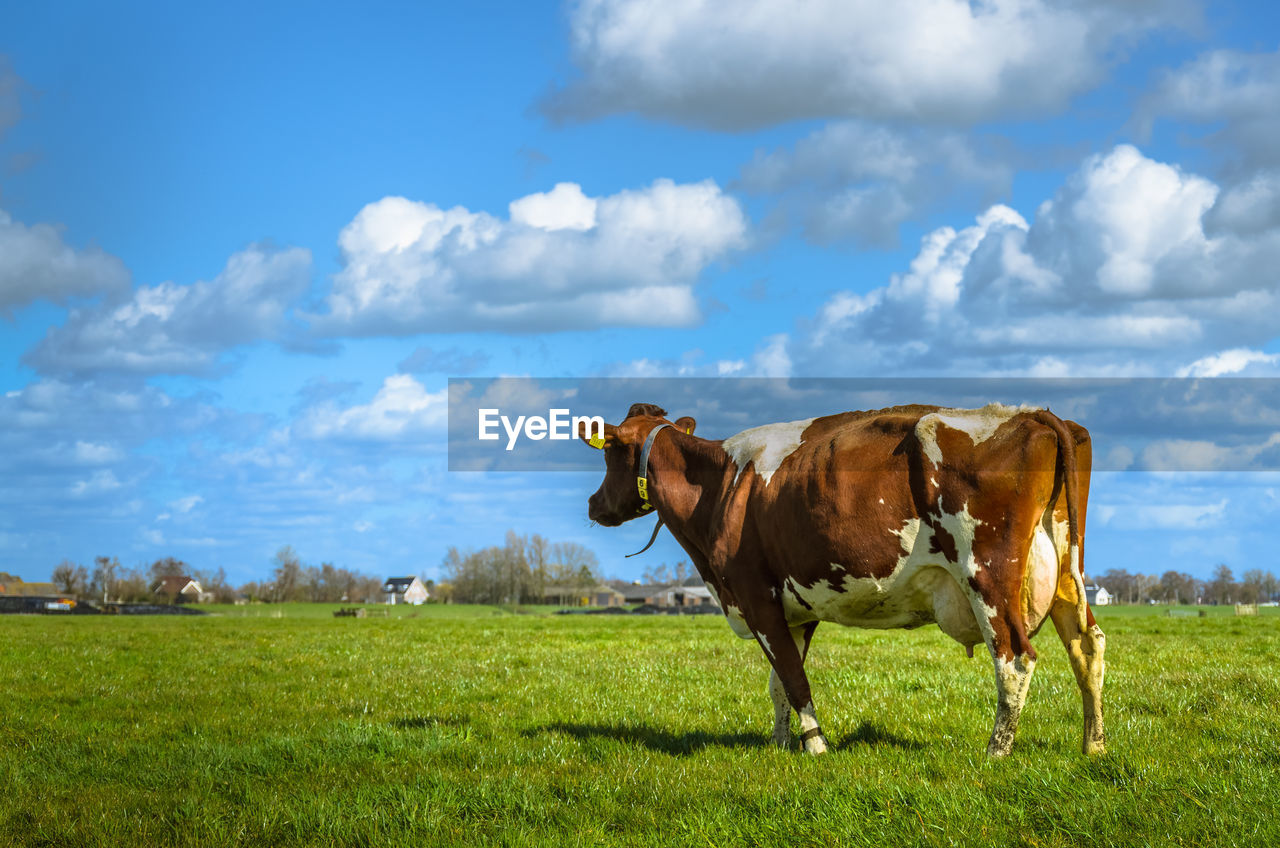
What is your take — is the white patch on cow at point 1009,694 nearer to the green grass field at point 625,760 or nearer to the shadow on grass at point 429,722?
the green grass field at point 625,760

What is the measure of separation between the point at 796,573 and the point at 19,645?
80.1ft

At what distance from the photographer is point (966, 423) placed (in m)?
8.10

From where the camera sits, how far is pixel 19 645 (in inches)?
1011

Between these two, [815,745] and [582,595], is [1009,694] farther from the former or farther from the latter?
[582,595]

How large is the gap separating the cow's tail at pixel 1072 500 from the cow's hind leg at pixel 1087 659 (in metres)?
0.07

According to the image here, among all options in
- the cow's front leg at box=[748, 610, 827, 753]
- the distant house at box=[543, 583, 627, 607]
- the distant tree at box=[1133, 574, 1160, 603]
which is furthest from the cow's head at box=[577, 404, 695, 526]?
the distant tree at box=[1133, 574, 1160, 603]

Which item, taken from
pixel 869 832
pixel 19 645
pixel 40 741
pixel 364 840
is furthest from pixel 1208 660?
pixel 19 645

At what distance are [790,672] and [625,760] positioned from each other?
5.33 ft

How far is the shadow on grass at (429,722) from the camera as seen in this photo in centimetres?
1130

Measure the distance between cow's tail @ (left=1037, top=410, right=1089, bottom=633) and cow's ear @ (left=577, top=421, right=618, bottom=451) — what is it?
4257mm

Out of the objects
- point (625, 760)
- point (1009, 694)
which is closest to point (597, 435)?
point (625, 760)

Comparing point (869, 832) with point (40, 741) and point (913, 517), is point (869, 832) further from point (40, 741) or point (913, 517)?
point (40, 741)

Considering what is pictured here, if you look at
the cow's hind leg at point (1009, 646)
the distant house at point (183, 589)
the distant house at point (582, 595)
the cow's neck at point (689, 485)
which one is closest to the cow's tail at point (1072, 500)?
the cow's hind leg at point (1009, 646)

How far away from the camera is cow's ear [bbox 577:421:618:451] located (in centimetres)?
1046
